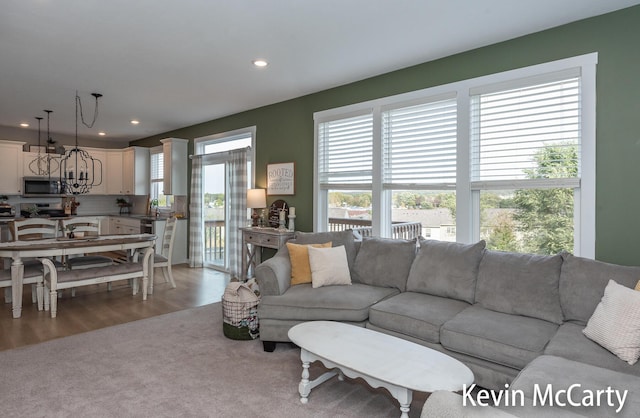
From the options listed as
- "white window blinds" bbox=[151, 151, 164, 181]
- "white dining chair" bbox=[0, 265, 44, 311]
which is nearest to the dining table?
"white dining chair" bbox=[0, 265, 44, 311]

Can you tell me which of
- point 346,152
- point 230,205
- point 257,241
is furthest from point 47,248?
point 346,152

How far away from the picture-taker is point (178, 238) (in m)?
7.29

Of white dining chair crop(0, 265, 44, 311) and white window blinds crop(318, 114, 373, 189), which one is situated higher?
white window blinds crop(318, 114, 373, 189)

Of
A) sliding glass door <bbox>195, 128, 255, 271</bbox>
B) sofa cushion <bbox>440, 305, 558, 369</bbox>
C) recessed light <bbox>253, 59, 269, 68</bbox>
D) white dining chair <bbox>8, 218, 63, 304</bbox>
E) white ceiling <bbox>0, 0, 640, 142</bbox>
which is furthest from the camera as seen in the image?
sliding glass door <bbox>195, 128, 255, 271</bbox>

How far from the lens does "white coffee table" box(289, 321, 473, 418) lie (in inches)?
75.0

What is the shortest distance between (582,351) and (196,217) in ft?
20.4

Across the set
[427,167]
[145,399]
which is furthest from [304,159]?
[145,399]

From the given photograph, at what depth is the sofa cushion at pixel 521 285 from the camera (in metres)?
2.63

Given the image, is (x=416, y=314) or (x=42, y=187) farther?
(x=42, y=187)

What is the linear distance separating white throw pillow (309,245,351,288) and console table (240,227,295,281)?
3.90ft

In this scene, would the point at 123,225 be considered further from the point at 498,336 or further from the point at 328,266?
the point at 498,336

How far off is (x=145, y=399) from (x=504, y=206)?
128 inches

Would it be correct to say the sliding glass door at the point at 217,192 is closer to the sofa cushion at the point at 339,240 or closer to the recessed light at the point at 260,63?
the recessed light at the point at 260,63
